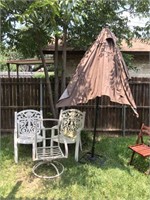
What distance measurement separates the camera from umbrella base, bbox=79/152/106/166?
16.5 feet

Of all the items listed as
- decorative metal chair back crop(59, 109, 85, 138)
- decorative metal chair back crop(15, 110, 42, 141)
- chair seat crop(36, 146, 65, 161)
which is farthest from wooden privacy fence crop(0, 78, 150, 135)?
chair seat crop(36, 146, 65, 161)

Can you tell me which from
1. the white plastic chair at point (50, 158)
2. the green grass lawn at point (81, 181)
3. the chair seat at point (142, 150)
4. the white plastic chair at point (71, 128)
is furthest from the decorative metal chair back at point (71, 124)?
the chair seat at point (142, 150)

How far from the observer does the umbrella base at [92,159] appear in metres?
5.04

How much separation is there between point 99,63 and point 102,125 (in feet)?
9.67

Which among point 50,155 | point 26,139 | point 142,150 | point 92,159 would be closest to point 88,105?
point 92,159

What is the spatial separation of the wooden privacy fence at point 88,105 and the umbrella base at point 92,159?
1.82 m

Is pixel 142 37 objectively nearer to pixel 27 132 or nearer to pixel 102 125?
pixel 102 125

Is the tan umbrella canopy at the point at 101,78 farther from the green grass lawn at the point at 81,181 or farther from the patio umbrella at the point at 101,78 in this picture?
the green grass lawn at the point at 81,181

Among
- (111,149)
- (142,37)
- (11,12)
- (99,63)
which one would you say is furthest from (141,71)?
(11,12)

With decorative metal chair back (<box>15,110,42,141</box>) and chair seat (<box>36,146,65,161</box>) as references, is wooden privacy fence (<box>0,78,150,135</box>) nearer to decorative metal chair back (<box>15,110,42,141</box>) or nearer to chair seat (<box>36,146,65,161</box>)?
decorative metal chair back (<box>15,110,42,141</box>)

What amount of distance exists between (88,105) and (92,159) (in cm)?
219

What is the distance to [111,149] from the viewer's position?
5.84 m

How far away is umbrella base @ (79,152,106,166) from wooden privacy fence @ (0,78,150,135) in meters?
1.82

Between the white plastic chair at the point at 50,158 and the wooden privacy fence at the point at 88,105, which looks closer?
the white plastic chair at the point at 50,158
